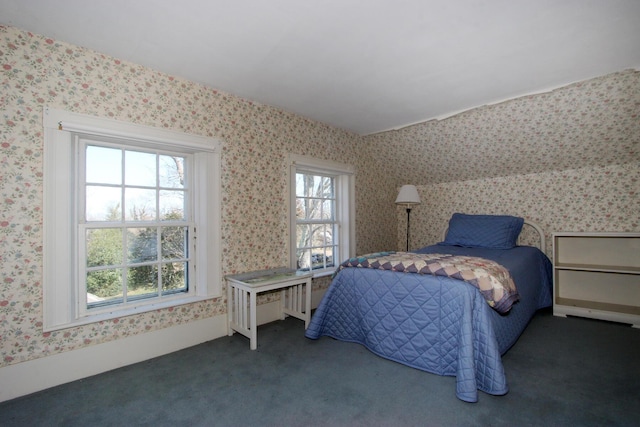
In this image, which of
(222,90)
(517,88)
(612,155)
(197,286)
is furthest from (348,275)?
(612,155)

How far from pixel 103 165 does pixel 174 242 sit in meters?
0.78

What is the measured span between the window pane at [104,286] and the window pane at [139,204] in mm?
423

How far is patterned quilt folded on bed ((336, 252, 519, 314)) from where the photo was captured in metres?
2.01

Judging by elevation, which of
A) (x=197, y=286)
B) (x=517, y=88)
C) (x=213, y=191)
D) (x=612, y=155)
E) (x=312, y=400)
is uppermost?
(x=517, y=88)

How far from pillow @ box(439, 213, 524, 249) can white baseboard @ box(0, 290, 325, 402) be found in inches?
108

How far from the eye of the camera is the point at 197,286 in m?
2.79

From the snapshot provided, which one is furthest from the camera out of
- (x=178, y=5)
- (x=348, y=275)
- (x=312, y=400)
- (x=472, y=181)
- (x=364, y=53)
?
(x=472, y=181)

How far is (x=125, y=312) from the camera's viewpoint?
2309 mm

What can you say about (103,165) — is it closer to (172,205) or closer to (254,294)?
(172,205)

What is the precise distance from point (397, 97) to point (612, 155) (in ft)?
7.58

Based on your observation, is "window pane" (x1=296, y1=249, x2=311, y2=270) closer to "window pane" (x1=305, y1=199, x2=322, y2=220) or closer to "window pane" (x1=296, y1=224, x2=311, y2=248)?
"window pane" (x1=296, y1=224, x2=311, y2=248)

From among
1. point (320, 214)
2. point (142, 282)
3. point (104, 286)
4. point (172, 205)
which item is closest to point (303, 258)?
point (320, 214)

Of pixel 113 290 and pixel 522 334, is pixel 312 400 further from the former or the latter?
pixel 522 334

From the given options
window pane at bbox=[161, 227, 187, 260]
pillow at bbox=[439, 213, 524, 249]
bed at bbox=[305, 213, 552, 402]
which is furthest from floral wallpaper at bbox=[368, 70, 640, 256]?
window pane at bbox=[161, 227, 187, 260]
